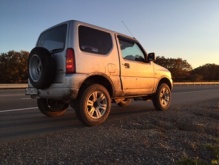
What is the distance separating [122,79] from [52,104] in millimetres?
1876

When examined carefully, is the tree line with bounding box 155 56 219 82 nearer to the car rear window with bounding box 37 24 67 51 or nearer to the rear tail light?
the car rear window with bounding box 37 24 67 51

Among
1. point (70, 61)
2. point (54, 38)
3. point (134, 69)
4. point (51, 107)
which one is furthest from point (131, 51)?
point (51, 107)

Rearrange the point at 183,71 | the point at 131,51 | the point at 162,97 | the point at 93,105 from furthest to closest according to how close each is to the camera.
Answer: the point at 183,71
the point at 162,97
the point at 131,51
the point at 93,105

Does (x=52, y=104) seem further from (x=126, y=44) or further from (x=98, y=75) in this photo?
(x=126, y=44)

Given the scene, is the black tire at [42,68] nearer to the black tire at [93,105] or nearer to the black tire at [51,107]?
the black tire at [93,105]

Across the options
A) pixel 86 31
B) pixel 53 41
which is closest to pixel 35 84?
pixel 53 41

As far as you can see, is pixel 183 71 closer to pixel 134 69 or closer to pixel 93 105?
pixel 134 69

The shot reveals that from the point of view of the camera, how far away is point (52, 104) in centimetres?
680

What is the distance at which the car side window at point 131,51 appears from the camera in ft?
21.9

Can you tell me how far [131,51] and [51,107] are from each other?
247 cm

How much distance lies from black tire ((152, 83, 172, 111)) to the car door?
381 mm

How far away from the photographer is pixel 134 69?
22.5 feet

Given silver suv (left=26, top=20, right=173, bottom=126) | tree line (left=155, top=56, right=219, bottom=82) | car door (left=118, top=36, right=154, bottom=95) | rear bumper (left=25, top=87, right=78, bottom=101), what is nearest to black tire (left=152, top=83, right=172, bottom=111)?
car door (left=118, top=36, right=154, bottom=95)

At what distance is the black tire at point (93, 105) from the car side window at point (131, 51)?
50.8 inches
